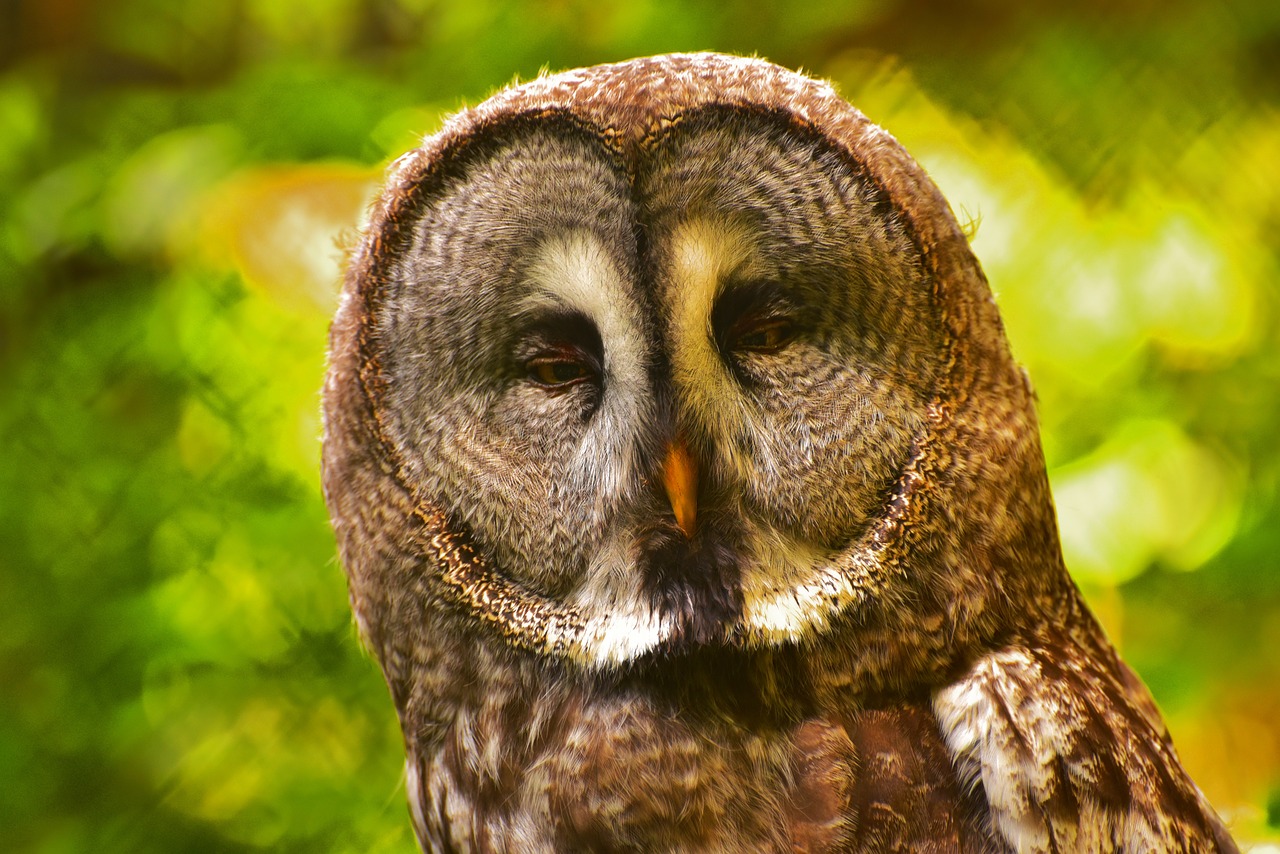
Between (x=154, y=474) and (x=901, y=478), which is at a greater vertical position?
(x=901, y=478)

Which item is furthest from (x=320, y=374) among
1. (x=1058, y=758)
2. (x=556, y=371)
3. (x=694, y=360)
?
(x=1058, y=758)

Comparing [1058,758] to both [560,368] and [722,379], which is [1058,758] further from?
[560,368]

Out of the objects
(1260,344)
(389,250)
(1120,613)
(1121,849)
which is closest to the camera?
(1121,849)

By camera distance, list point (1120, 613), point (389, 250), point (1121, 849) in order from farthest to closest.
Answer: point (1120, 613) → point (389, 250) → point (1121, 849)

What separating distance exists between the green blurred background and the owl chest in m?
0.89

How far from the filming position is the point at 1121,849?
1.02 metres

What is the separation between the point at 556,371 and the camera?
1.13m

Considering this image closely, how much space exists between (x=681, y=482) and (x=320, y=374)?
3.38 ft

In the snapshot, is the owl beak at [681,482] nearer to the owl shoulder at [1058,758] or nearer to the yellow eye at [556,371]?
the yellow eye at [556,371]

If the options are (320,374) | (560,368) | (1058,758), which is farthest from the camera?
(320,374)

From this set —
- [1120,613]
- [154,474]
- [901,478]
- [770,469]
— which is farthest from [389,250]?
[1120,613]

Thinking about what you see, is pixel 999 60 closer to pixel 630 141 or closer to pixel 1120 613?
pixel 1120 613

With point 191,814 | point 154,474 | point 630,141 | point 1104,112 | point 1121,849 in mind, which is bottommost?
point 191,814

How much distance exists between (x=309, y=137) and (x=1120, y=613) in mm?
1632
